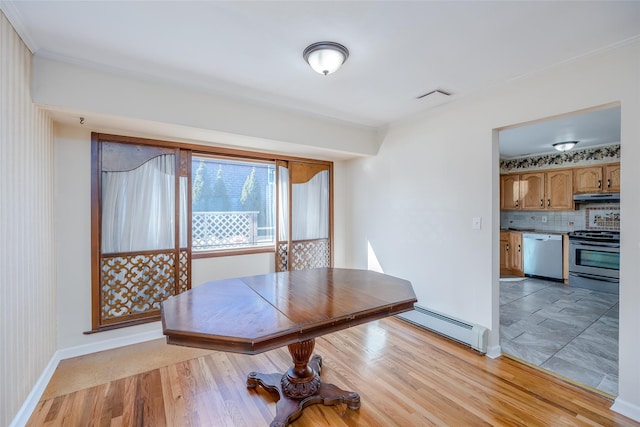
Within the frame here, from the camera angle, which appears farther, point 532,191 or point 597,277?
point 532,191

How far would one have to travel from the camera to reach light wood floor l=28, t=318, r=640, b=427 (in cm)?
180

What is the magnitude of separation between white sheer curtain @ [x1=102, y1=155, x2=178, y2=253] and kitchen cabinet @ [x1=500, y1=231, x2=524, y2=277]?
6.01 metres

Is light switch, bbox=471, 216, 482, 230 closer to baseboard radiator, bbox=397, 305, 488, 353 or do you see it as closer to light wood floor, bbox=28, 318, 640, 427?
baseboard radiator, bbox=397, 305, 488, 353

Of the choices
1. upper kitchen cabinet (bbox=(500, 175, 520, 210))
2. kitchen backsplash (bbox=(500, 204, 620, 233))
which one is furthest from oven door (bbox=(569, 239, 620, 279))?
upper kitchen cabinet (bbox=(500, 175, 520, 210))

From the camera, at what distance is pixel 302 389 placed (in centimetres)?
194

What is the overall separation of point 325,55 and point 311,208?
2439 millimetres

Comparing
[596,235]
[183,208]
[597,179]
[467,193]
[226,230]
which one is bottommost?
[596,235]

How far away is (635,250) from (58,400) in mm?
4063

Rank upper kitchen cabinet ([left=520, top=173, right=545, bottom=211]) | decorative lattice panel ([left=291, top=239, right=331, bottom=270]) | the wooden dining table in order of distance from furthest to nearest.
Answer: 1. upper kitchen cabinet ([left=520, top=173, right=545, bottom=211])
2. decorative lattice panel ([left=291, top=239, right=331, bottom=270])
3. the wooden dining table

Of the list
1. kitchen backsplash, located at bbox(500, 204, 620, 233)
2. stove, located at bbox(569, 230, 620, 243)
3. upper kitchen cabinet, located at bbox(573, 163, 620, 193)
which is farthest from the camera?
kitchen backsplash, located at bbox(500, 204, 620, 233)

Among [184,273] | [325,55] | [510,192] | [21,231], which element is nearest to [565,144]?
[510,192]

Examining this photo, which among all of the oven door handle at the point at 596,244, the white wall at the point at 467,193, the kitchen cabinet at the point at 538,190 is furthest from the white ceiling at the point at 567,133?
the oven door handle at the point at 596,244

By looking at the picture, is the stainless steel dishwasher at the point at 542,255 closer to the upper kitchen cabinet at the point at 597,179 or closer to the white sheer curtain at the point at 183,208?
the upper kitchen cabinet at the point at 597,179

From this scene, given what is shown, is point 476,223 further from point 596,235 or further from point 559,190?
point 559,190
